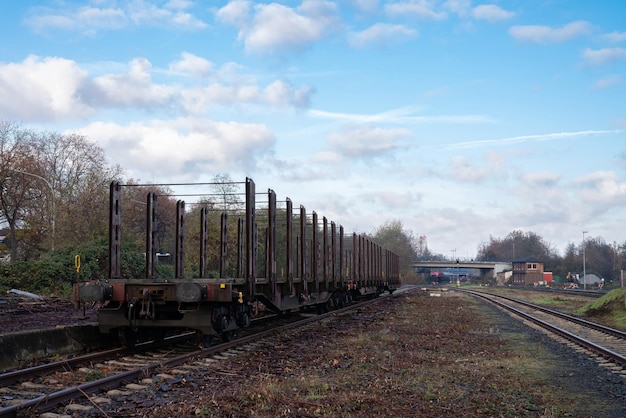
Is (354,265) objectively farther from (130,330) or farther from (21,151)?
(21,151)

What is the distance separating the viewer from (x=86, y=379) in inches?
316

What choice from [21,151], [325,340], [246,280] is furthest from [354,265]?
[21,151]

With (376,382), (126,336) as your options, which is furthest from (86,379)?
(376,382)

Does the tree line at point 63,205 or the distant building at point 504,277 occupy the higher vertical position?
the tree line at point 63,205

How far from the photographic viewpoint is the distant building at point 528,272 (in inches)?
4572

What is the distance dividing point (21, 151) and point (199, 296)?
43.9 meters

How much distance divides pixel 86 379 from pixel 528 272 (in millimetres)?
119055

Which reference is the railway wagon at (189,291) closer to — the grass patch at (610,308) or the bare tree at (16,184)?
the grass patch at (610,308)

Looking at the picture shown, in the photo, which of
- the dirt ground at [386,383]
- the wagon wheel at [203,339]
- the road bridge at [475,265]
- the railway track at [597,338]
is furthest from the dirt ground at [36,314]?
the road bridge at [475,265]

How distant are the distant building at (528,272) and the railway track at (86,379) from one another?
114 meters

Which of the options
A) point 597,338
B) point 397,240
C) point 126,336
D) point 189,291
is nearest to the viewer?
point 189,291

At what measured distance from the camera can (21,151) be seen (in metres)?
47.9

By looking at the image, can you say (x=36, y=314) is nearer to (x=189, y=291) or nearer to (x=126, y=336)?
(x=126, y=336)

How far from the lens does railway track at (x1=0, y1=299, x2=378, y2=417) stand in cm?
640
